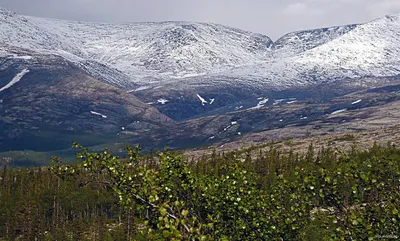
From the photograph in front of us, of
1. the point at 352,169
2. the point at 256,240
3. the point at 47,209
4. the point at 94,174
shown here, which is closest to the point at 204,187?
the point at 256,240

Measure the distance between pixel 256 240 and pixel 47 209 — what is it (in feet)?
444

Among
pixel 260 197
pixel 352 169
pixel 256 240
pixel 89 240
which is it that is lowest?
pixel 89 240

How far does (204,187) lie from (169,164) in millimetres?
1826

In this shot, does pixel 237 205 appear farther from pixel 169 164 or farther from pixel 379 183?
pixel 379 183

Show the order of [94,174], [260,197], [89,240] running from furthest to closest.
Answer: [89,240] < [260,197] < [94,174]

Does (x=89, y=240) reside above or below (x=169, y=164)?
below

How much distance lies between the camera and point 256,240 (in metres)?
19.6

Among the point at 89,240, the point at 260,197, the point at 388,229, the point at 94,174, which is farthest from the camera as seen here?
the point at 89,240

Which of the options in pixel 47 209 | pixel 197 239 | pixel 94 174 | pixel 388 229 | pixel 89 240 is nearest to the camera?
pixel 197 239

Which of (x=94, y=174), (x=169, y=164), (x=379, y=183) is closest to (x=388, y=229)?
(x=379, y=183)

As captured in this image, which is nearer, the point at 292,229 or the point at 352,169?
the point at 352,169

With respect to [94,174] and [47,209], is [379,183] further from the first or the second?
[47,209]

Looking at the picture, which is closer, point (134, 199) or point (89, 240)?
point (134, 199)

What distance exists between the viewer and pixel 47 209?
470ft
